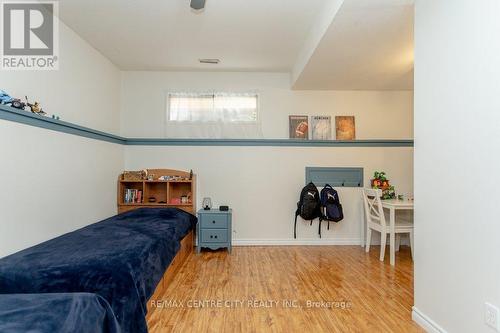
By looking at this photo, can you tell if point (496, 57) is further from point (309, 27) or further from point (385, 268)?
point (385, 268)

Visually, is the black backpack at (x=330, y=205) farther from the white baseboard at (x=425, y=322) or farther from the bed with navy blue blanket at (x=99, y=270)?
the bed with navy blue blanket at (x=99, y=270)

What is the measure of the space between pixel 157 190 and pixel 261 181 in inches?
63.2

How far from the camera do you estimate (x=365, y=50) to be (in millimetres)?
3080

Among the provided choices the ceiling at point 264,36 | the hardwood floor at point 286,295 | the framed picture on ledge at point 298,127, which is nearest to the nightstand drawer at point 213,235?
the hardwood floor at point 286,295

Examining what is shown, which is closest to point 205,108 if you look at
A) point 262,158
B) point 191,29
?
point 262,158

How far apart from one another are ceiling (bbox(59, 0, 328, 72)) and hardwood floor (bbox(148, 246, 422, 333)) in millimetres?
2683

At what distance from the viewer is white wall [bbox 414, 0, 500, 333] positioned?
4.75 feet

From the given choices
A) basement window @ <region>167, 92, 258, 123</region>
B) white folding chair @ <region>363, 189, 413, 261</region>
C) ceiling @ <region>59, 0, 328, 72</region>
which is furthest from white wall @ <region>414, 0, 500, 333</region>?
basement window @ <region>167, 92, 258, 123</region>

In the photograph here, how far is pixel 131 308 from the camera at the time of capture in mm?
1744

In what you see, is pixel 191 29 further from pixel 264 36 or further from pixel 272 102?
pixel 272 102

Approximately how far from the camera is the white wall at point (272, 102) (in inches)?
171

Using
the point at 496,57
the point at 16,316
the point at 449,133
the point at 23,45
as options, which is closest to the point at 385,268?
the point at 449,133

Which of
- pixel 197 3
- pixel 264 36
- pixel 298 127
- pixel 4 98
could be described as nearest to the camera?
pixel 4 98

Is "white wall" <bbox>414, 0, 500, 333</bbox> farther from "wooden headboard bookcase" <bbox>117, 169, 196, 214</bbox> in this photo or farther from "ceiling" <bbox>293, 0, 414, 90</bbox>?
"wooden headboard bookcase" <bbox>117, 169, 196, 214</bbox>
